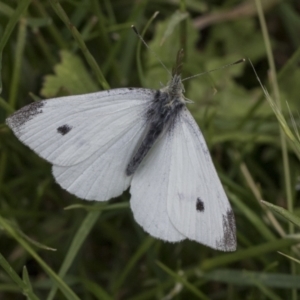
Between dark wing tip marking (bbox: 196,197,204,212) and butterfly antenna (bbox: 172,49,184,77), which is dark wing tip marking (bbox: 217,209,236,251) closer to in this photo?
dark wing tip marking (bbox: 196,197,204,212)

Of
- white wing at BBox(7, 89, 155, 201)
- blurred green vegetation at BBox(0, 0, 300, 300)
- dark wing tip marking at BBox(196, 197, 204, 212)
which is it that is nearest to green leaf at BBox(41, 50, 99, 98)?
blurred green vegetation at BBox(0, 0, 300, 300)

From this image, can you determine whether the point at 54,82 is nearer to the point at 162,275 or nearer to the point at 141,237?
the point at 141,237

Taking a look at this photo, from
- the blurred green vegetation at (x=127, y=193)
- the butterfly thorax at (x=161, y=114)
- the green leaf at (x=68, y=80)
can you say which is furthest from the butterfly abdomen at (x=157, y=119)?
the green leaf at (x=68, y=80)

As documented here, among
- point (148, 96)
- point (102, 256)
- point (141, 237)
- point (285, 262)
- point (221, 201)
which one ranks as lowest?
point (285, 262)

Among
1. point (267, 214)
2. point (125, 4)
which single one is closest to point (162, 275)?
point (267, 214)

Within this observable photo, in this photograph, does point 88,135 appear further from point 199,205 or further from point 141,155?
point 199,205

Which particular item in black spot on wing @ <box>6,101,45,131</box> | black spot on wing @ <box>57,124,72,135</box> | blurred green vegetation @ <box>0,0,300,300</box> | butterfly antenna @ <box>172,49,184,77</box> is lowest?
blurred green vegetation @ <box>0,0,300,300</box>

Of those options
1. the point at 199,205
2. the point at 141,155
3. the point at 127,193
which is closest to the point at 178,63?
the point at 141,155
